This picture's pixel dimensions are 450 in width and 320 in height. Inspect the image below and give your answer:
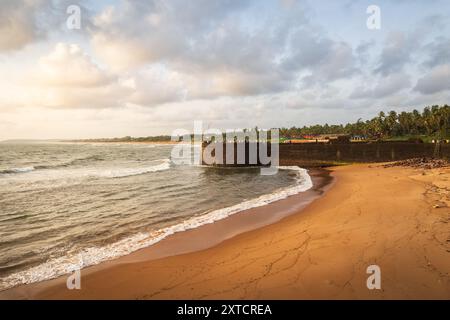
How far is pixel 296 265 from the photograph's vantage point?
802 centimetres

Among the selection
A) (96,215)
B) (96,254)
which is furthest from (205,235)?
(96,215)

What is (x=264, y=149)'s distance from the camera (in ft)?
146

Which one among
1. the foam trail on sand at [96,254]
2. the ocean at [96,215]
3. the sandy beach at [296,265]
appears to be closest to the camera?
the sandy beach at [296,265]

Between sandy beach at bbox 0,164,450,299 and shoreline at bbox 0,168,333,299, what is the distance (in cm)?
8

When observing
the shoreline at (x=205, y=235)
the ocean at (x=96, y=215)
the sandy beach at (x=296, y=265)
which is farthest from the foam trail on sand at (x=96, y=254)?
the sandy beach at (x=296, y=265)

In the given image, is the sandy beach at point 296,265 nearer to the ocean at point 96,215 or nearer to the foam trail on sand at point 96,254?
the foam trail on sand at point 96,254

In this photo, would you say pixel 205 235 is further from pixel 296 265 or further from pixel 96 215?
pixel 96 215

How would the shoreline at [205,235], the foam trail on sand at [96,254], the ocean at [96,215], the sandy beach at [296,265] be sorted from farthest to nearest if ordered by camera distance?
the ocean at [96,215], the shoreline at [205,235], the foam trail on sand at [96,254], the sandy beach at [296,265]

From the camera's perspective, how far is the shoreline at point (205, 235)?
8.78 metres

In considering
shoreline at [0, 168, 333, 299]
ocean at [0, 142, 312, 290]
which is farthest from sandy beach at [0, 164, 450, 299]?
ocean at [0, 142, 312, 290]

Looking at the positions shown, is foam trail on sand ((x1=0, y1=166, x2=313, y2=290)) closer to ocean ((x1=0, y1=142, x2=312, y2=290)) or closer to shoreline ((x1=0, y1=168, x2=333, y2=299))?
ocean ((x1=0, y1=142, x2=312, y2=290))

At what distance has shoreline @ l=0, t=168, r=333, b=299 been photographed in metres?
8.78

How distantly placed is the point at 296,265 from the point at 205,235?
474cm

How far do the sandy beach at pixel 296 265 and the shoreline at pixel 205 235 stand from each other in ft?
0.26
